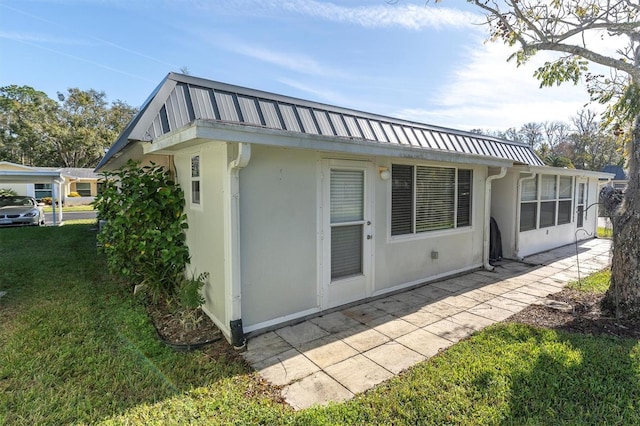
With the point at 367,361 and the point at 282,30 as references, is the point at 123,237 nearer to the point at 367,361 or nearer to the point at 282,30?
the point at 367,361

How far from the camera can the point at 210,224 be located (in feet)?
12.1

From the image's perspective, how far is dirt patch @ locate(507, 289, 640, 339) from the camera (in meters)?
3.59

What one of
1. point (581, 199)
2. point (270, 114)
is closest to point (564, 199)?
point (581, 199)

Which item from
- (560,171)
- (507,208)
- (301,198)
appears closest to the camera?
(301,198)

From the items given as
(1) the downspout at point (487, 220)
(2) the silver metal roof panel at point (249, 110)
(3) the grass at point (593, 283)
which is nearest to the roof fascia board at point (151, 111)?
(2) the silver metal roof panel at point (249, 110)

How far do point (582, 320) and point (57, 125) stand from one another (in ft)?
121

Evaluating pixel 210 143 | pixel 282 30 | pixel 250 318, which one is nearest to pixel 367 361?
pixel 250 318

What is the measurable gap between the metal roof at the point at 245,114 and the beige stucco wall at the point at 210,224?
45 centimetres

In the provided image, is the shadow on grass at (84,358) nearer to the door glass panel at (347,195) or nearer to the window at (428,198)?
the door glass panel at (347,195)

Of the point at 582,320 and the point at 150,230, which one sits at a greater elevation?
the point at 150,230

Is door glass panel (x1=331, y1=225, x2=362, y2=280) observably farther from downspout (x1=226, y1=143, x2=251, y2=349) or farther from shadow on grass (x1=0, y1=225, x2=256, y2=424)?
shadow on grass (x1=0, y1=225, x2=256, y2=424)

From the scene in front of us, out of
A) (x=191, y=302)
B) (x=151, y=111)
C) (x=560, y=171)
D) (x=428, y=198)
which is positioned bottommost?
(x=191, y=302)

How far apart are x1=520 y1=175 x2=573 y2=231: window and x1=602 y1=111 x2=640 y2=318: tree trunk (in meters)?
3.41

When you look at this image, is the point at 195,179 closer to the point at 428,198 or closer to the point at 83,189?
the point at 428,198
